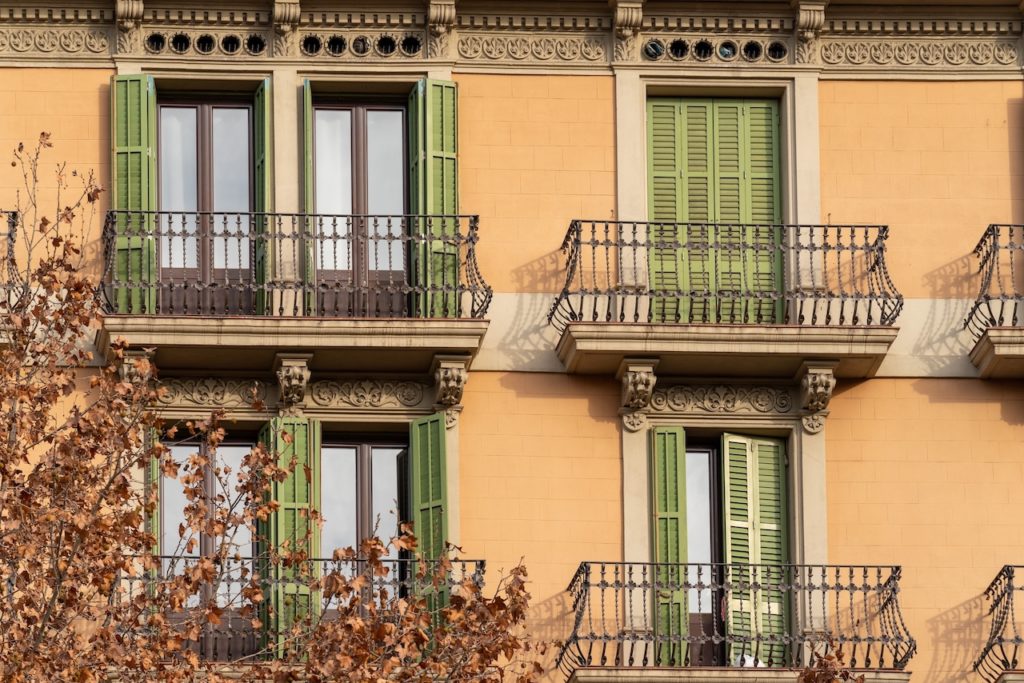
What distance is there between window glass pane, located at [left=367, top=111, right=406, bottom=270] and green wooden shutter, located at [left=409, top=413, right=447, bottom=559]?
5.59ft

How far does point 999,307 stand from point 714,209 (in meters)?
2.91

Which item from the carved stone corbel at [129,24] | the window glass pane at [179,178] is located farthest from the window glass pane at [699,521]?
the carved stone corbel at [129,24]

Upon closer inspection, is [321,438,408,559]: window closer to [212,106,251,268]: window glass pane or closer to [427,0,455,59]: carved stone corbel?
Result: [212,106,251,268]: window glass pane

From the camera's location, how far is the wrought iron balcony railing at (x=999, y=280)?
110 ft

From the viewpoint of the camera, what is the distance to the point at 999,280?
33.7 metres

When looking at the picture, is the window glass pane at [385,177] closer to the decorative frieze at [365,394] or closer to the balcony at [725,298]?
the decorative frieze at [365,394]

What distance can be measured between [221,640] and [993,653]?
7174mm

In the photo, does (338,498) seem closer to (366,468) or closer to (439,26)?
(366,468)

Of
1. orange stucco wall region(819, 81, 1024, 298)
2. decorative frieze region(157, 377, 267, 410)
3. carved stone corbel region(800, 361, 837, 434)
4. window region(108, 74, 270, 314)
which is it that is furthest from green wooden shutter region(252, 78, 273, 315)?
orange stucco wall region(819, 81, 1024, 298)

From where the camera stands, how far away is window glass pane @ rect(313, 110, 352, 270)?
111ft

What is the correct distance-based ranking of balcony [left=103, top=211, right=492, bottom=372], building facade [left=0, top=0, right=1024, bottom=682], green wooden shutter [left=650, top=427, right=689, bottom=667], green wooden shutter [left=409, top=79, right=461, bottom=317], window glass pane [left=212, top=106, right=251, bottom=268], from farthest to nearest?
window glass pane [left=212, top=106, right=251, bottom=268] → green wooden shutter [left=409, top=79, right=461, bottom=317] → building facade [left=0, top=0, right=1024, bottom=682] → balcony [left=103, top=211, right=492, bottom=372] → green wooden shutter [left=650, top=427, right=689, bottom=667]

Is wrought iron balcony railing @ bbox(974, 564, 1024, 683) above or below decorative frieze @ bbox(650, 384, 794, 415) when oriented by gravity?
below

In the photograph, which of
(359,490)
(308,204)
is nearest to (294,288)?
(308,204)

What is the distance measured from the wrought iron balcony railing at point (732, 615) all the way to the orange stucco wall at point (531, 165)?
3.07m
